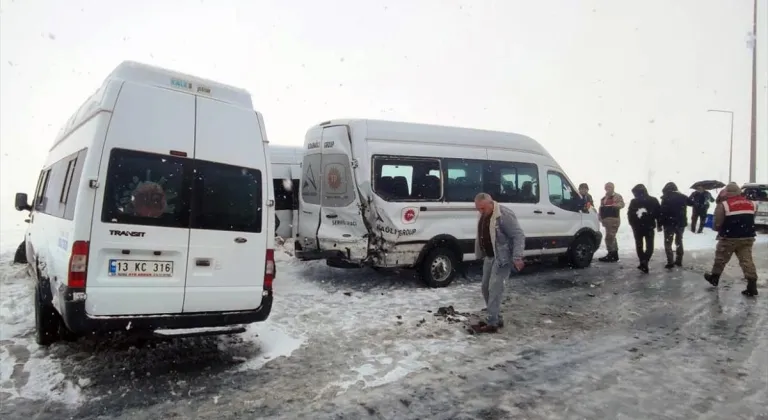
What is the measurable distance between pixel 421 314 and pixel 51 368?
4235mm

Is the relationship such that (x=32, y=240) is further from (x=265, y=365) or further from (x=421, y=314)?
(x=421, y=314)

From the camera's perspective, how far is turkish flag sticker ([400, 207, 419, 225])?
8.19 meters

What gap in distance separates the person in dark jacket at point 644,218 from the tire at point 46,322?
33.7 ft

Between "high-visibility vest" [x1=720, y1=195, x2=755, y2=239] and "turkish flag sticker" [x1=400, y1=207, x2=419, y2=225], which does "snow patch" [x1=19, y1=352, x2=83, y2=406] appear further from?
"high-visibility vest" [x1=720, y1=195, x2=755, y2=239]

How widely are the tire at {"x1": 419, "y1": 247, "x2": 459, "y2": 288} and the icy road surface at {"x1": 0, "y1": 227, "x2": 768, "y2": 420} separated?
750 millimetres

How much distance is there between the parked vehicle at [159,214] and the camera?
4133mm

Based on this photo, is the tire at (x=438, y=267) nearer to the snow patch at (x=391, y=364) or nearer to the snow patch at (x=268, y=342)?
the snow patch at (x=391, y=364)

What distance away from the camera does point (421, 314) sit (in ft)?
22.5

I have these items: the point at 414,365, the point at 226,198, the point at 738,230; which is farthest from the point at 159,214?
the point at 738,230

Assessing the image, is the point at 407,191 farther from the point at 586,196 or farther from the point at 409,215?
the point at 586,196

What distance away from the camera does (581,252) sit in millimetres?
10914

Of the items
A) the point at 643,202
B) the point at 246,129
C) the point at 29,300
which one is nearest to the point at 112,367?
the point at 246,129

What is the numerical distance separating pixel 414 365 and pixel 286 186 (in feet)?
23.9

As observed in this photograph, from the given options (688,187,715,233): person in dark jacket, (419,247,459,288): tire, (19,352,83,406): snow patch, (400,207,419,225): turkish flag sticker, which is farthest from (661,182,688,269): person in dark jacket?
(19,352,83,406): snow patch
